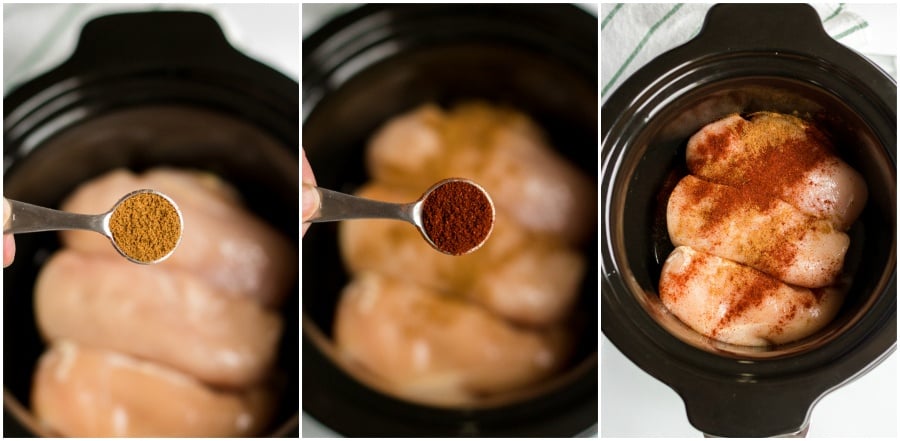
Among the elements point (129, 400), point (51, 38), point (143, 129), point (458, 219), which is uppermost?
point (51, 38)

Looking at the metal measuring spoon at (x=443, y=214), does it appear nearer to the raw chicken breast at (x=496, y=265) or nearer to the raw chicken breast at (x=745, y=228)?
the raw chicken breast at (x=496, y=265)

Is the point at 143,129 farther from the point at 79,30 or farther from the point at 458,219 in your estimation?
the point at 458,219

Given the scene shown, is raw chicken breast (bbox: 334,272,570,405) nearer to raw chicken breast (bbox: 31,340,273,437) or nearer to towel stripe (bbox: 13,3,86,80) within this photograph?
raw chicken breast (bbox: 31,340,273,437)

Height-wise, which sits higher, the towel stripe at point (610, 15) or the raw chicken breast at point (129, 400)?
the towel stripe at point (610, 15)

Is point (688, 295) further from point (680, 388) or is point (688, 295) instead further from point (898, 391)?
point (898, 391)

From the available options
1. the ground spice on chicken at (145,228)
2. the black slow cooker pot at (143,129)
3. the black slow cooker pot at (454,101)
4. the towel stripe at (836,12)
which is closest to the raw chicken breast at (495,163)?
the black slow cooker pot at (454,101)

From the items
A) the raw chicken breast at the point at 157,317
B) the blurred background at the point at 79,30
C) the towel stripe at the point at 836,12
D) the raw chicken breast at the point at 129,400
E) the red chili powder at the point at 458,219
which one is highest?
the blurred background at the point at 79,30

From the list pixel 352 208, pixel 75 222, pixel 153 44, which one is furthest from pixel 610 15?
pixel 75 222
